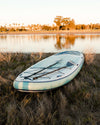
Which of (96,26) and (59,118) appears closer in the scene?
(59,118)

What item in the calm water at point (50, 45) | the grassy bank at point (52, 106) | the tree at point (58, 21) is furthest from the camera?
the tree at point (58, 21)

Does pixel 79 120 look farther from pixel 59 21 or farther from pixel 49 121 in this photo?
pixel 59 21

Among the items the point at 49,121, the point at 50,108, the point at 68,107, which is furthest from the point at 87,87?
the point at 49,121

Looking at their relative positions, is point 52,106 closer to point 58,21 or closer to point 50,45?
point 50,45

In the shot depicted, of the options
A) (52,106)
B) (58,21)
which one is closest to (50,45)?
(52,106)

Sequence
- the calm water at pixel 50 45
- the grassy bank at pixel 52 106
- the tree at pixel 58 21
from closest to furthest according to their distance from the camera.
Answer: the grassy bank at pixel 52 106, the calm water at pixel 50 45, the tree at pixel 58 21

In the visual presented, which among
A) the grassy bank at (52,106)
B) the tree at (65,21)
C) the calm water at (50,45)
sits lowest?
the grassy bank at (52,106)

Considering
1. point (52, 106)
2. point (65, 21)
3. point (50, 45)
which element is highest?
point (65, 21)

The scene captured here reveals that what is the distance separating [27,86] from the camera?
3.75 meters

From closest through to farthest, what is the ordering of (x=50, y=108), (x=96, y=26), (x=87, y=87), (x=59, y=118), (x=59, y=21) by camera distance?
1. (x=59, y=118)
2. (x=50, y=108)
3. (x=87, y=87)
4. (x=96, y=26)
5. (x=59, y=21)

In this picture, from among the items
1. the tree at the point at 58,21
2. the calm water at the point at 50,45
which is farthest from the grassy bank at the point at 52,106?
the tree at the point at 58,21

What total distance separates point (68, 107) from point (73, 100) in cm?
40

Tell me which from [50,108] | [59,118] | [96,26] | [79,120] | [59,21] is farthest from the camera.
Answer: [59,21]

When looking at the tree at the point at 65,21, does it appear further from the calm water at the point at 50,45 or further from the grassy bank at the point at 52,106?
the grassy bank at the point at 52,106
